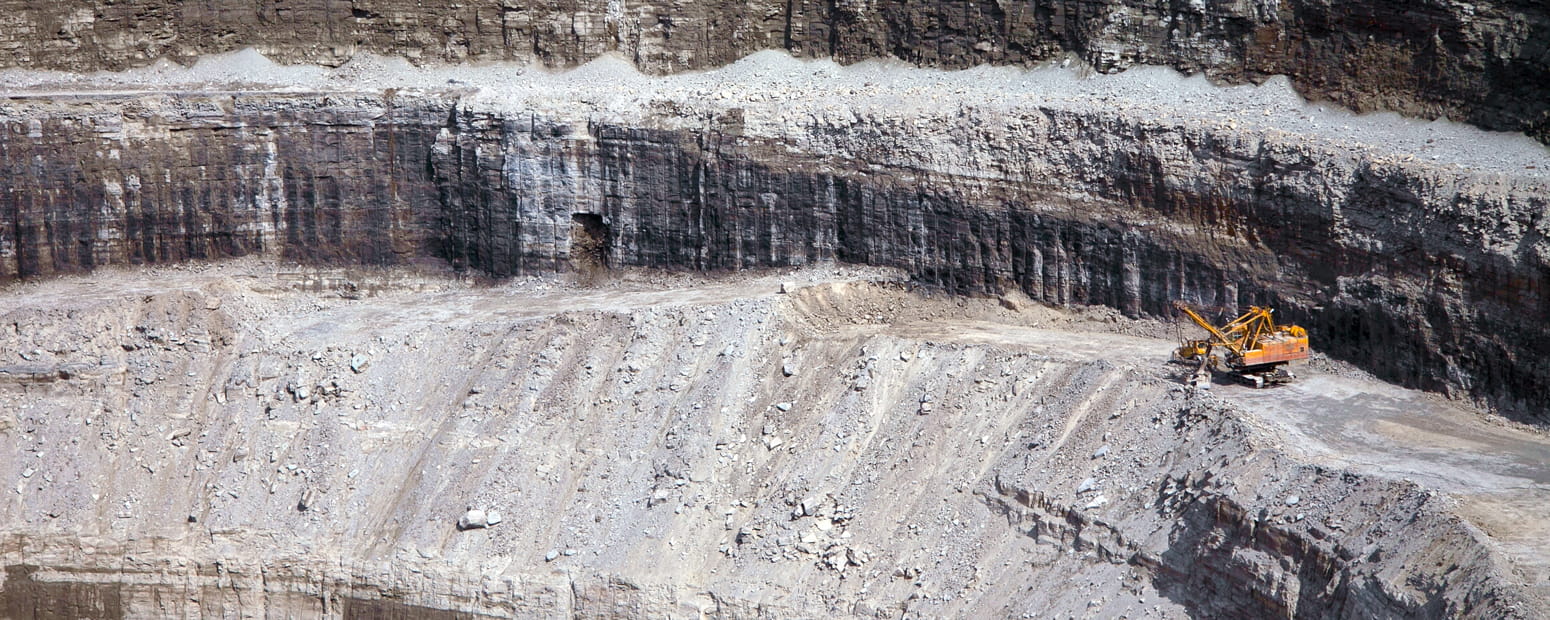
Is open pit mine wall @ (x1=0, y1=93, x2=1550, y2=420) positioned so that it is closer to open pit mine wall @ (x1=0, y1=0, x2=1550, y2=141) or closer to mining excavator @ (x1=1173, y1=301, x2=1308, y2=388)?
mining excavator @ (x1=1173, y1=301, x2=1308, y2=388)

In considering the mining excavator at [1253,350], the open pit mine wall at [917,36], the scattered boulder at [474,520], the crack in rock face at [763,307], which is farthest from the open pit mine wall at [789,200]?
the scattered boulder at [474,520]

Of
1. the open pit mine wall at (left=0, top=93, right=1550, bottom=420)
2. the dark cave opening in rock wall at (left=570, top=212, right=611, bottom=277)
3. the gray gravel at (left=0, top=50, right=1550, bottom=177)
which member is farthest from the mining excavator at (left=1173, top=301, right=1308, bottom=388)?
the dark cave opening in rock wall at (left=570, top=212, right=611, bottom=277)

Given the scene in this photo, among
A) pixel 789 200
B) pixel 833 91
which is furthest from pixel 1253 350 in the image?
pixel 833 91

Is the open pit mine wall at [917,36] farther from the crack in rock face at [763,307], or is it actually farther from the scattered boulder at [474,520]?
the scattered boulder at [474,520]

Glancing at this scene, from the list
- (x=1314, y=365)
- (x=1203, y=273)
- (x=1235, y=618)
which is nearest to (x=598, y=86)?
(x=1203, y=273)

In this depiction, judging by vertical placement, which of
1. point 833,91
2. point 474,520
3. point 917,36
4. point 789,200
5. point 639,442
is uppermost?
point 917,36

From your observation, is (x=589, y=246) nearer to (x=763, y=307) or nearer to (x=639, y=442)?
(x=763, y=307)
